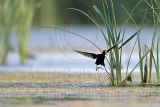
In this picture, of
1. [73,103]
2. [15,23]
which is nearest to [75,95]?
[73,103]

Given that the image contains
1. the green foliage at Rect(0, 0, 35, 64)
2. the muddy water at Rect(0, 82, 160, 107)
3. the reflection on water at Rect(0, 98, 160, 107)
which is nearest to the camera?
the reflection on water at Rect(0, 98, 160, 107)

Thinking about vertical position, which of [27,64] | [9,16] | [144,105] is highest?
[9,16]

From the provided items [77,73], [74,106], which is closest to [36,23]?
[77,73]

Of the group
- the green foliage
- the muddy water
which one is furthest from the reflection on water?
the green foliage

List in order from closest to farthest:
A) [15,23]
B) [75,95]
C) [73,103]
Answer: [73,103]
[75,95]
[15,23]

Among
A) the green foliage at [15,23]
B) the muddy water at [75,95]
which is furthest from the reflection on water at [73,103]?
the green foliage at [15,23]

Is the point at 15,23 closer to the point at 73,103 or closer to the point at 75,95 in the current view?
the point at 75,95

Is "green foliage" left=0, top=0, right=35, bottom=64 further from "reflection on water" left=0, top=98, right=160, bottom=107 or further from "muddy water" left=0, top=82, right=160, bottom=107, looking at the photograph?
"reflection on water" left=0, top=98, right=160, bottom=107

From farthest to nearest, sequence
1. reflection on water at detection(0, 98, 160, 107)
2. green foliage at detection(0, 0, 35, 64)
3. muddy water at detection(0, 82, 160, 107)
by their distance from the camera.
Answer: green foliage at detection(0, 0, 35, 64) → muddy water at detection(0, 82, 160, 107) → reflection on water at detection(0, 98, 160, 107)

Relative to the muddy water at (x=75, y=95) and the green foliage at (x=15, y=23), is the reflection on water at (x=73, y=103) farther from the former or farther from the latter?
the green foliage at (x=15, y=23)

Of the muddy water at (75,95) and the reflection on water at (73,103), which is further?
the muddy water at (75,95)

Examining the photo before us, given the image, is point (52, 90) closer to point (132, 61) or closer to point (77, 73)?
Result: point (77, 73)
